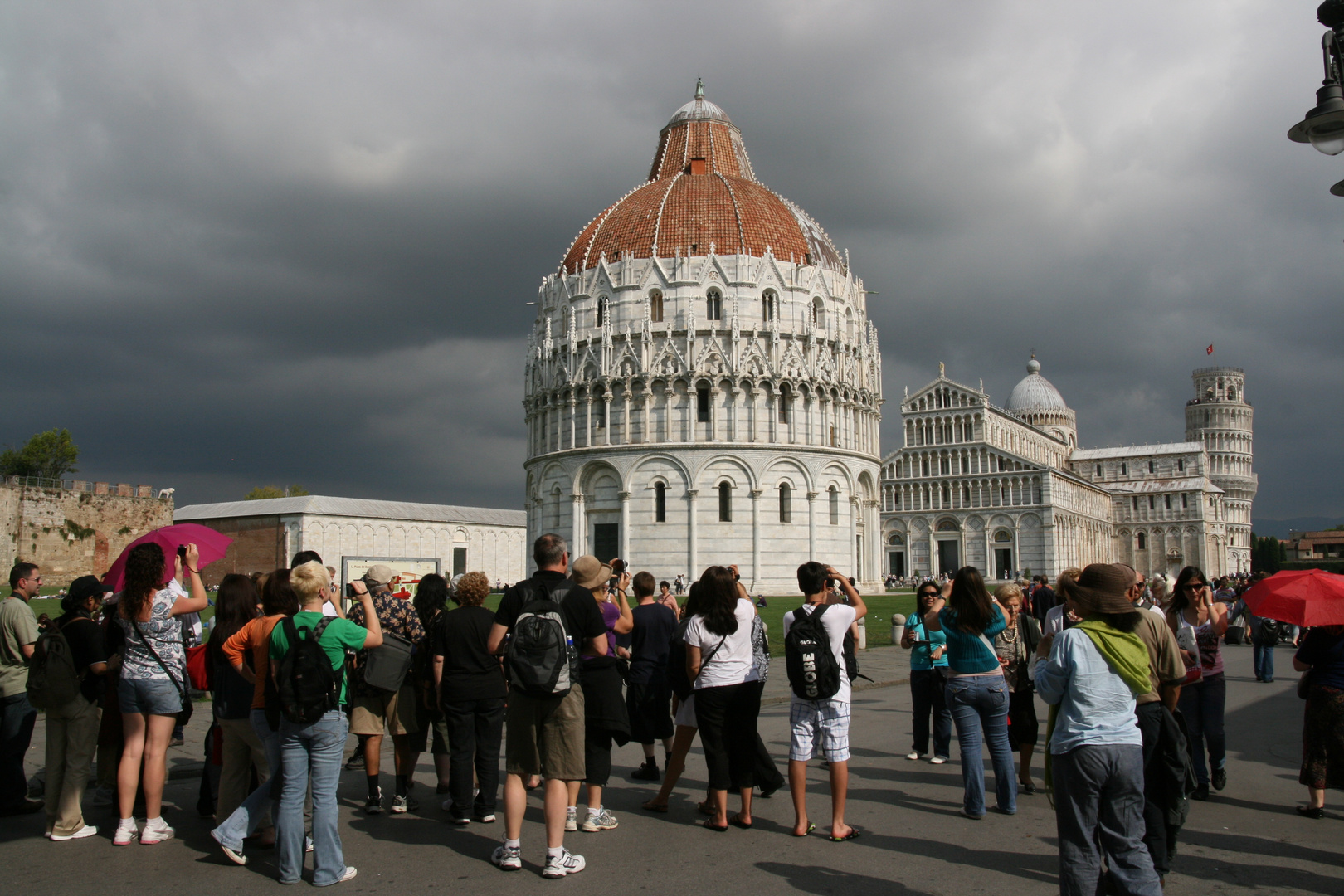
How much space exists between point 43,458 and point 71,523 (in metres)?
24.5

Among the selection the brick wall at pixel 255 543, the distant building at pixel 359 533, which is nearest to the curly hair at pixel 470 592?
the distant building at pixel 359 533

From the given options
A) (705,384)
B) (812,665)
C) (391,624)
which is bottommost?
(812,665)

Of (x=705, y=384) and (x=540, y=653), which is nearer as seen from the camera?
(x=540, y=653)

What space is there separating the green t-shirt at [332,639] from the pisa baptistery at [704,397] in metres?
39.0

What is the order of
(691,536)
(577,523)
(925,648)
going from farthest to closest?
(577,523)
(691,536)
(925,648)

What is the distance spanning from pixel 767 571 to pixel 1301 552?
421 ft

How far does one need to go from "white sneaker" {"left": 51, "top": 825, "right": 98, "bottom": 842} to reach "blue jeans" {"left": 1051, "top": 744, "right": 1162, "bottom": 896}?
709 cm

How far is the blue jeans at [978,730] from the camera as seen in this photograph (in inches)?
310

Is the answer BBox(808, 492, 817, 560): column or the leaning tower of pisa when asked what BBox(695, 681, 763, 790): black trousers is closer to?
BBox(808, 492, 817, 560): column

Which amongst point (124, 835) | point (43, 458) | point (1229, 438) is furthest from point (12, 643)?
point (1229, 438)

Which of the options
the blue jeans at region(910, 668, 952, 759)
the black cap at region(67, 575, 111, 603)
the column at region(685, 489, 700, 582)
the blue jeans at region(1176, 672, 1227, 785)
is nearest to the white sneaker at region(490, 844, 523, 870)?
the black cap at region(67, 575, 111, 603)

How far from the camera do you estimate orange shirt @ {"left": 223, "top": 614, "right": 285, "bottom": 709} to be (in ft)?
22.2

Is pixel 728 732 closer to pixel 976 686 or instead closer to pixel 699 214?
pixel 976 686

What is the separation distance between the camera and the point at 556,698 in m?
6.80
